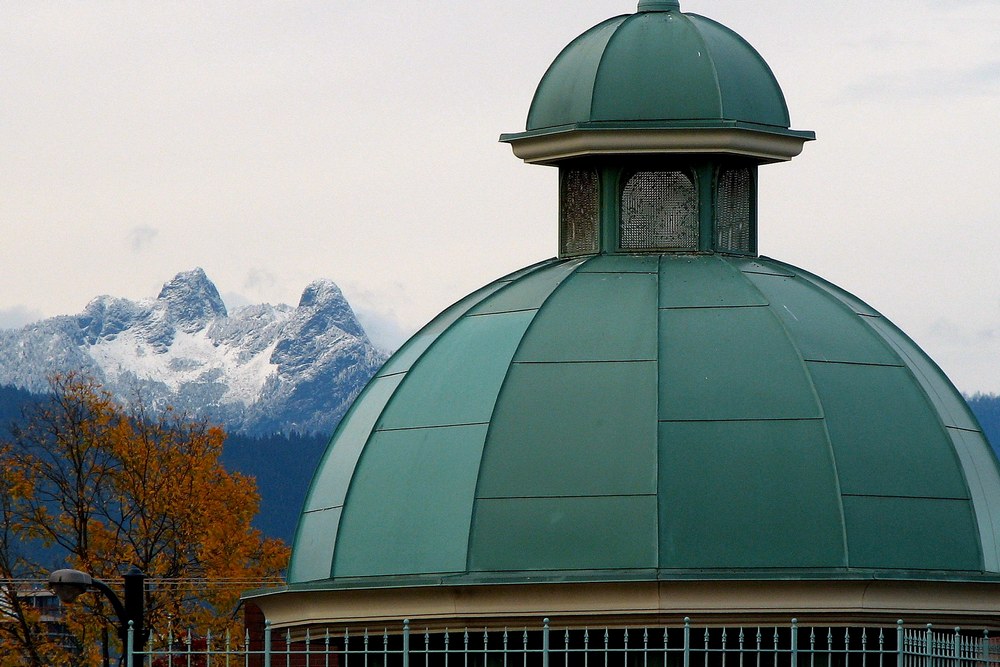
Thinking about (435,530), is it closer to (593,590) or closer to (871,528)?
(593,590)

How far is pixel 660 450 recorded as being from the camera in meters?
24.8

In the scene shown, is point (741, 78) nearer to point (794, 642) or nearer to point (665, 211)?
point (665, 211)

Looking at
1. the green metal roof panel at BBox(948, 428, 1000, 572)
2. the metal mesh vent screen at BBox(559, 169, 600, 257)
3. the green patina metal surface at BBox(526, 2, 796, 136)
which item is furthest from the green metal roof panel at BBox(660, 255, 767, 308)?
the green metal roof panel at BBox(948, 428, 1000, 572)

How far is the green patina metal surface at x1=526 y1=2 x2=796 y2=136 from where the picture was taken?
88.8 feet

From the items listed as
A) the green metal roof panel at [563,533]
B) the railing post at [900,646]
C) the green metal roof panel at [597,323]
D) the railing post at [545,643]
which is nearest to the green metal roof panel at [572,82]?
the green metal roof panel at [597,323]

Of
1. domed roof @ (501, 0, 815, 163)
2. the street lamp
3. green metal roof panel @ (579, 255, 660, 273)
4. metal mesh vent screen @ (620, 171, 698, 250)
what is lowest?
the street lamp

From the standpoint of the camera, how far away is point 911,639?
22.9 meters

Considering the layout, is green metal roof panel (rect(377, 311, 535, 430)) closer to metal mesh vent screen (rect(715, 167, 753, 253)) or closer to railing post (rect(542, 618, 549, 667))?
metal mesh vent screen (rect(715, 167, 753, 253))

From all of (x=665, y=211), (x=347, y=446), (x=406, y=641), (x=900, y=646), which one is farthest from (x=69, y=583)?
(x=900, y=646)

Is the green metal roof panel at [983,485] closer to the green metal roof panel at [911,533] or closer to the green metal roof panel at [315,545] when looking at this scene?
the green metal roof panel at [911,533]

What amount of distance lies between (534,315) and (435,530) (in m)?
2.79

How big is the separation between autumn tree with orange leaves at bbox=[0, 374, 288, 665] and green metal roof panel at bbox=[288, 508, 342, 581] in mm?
25717

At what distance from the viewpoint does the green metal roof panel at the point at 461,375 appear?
2601cm

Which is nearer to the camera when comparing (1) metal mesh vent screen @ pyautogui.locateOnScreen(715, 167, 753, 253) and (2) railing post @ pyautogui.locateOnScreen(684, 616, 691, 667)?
(2) railing post @ pyautogui.locateOnScreen(684, 616, 691, 667)
